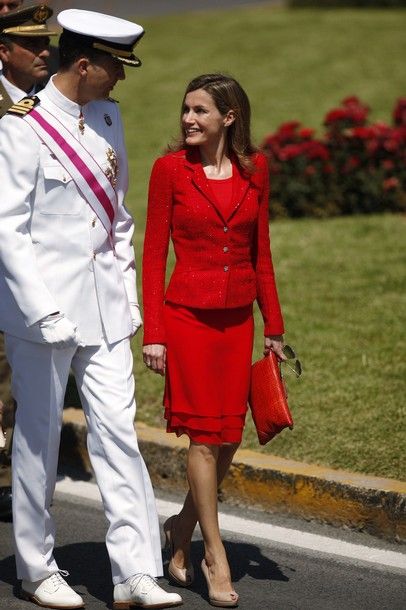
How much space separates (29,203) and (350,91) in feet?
44.5

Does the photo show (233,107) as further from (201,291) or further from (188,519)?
(188,519)

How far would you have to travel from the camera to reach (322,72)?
63.1 ft

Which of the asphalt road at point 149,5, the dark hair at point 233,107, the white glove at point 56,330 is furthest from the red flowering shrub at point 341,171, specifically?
the asphalt road at point 149,5

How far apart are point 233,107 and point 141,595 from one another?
1.72 m

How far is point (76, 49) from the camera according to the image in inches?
190

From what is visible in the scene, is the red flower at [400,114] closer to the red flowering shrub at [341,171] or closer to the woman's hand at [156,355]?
the red flowering shrub at [341,171]

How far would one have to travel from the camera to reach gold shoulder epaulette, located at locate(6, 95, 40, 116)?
15.8ft

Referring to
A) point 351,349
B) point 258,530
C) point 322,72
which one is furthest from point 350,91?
point 258,530

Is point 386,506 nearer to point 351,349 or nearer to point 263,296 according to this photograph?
point 263,296

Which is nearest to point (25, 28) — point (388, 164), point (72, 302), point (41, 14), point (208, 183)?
point (41, 14)

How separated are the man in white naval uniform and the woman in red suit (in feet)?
0.48

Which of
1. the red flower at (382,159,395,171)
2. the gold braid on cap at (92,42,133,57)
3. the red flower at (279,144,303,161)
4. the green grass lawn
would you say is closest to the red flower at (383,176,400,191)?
the red flower at (382,159,395,171)

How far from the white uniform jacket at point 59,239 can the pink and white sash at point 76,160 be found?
0.07 feet

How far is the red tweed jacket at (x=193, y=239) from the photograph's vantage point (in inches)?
197
